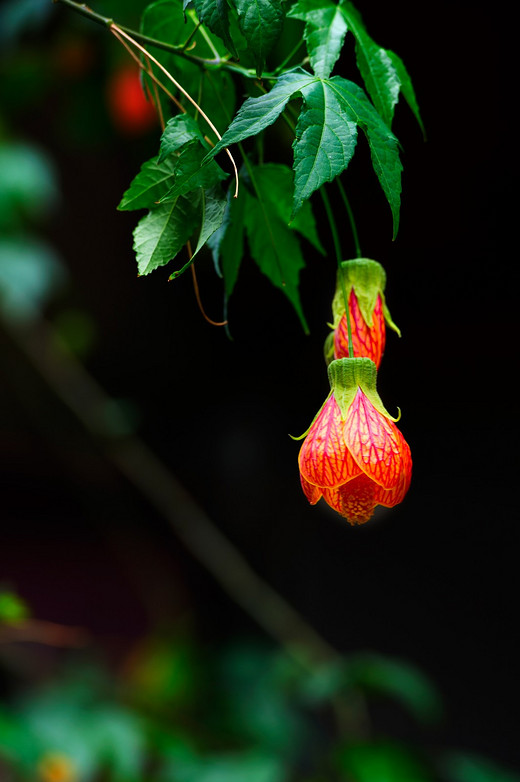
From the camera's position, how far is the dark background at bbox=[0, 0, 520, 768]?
166 cm

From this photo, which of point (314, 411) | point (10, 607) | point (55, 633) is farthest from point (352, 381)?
point (55, 633)

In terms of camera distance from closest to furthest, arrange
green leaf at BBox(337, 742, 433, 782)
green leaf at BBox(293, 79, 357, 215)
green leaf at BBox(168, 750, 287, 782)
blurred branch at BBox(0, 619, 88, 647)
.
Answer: green leaf at BBox(293, 79, 357, 215) < green leaf at BBox(168, 750, 287, 782) < green leaf at BBox(337, 742, 433, 782) < blurred branch at BBox(0, 619, 88, 647)

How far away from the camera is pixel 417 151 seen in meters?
1.66

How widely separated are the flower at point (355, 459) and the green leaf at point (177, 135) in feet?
0.56

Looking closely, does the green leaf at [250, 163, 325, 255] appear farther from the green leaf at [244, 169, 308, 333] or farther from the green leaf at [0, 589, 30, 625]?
the green leaf at [0, 589, 30, 625]

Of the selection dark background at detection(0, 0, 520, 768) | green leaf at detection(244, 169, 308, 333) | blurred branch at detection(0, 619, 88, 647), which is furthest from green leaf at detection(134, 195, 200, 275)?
blurred branch at detection(0, 619, 88, 647)

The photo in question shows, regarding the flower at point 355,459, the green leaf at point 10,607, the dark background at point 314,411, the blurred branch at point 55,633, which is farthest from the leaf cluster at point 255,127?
the blurred branch at point 55,633

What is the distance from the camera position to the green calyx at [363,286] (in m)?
0.57

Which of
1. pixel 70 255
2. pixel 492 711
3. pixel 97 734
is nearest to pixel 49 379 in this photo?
pixel 70 255

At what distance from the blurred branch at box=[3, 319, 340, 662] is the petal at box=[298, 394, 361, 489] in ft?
3.59

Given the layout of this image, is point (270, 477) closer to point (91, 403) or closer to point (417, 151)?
point (91, 403)

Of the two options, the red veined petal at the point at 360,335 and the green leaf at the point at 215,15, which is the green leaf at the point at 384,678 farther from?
the green leaf at the point at 215,15

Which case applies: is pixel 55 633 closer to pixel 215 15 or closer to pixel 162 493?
pixel 162 493

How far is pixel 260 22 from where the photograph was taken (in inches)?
17.3
